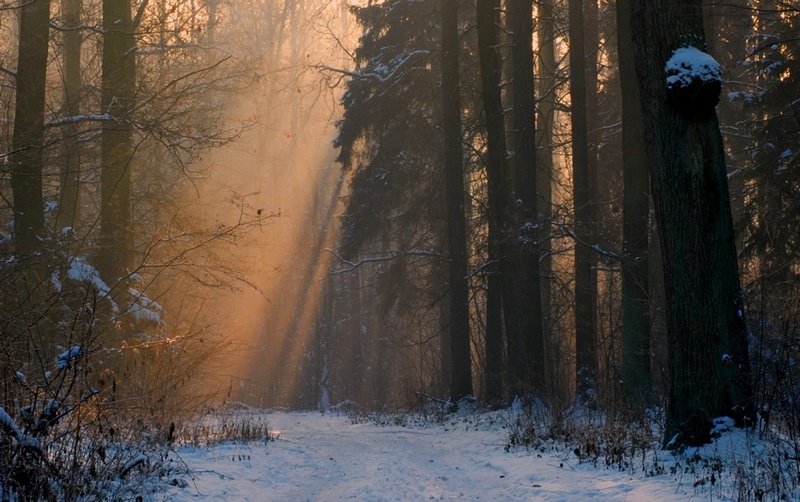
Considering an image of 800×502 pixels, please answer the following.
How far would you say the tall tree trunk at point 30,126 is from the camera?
1092 cm

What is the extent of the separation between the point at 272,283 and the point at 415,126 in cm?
2305

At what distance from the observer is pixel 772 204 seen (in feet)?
51.1

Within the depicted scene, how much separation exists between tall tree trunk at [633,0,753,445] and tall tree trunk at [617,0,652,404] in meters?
5.00

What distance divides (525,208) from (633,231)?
9.29 feet

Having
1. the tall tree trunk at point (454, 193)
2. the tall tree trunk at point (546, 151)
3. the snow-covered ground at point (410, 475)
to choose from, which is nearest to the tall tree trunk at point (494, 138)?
the tall tree trunk at point (546, 151)

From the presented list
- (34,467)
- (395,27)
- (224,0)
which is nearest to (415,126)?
(395,27)

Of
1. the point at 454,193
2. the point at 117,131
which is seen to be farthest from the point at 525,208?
the point at 117,131

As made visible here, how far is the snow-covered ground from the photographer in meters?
6.51

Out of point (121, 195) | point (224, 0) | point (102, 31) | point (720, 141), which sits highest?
point (224, 0)

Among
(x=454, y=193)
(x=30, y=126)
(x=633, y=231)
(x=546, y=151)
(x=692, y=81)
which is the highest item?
(x=546, y=151)

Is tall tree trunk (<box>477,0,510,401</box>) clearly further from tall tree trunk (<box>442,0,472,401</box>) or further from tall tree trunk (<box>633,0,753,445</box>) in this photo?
tall tree trunk (<box>633,0,753,445</box>)

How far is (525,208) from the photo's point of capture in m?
15.3

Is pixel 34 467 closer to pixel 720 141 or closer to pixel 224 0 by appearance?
pixel 720 141

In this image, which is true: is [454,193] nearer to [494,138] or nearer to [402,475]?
[494,138]
